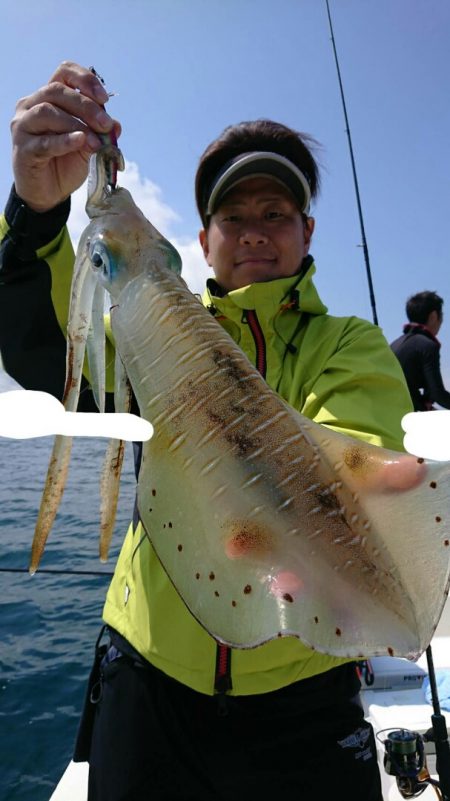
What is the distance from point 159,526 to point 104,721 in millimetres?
1334

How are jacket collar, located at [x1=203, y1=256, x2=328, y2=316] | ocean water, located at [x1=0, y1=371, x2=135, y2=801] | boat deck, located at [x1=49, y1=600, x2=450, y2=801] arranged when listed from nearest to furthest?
jacket collar, located at [x1=203, y1=256, x2=328, y2=316] → boat deck, located at [x1=49, y1=600, x2=450, y2=801] → ocean water, located at [x1=0, y1=371, x2=135, y2=801]

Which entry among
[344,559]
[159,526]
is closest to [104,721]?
[159,526]

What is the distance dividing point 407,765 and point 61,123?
3683 millimetres

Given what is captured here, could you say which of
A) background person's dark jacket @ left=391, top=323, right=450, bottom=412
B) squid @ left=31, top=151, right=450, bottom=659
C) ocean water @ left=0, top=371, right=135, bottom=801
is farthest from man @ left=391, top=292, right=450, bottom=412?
squid @ left=31, top=151, right=450, bottom=659

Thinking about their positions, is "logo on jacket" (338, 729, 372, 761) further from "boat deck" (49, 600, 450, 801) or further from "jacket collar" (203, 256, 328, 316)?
"boat deck" (49, 600, 450, 801)

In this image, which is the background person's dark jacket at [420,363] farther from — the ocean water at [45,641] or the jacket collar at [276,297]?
the jacket collar at [276,297]

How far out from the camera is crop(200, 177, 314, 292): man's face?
7.42 feet

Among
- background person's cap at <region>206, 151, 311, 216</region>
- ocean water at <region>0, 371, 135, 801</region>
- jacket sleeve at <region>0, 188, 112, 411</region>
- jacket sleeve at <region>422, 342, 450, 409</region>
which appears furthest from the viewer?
jacket sleeve at <region>422, 342, 450, 409</region>

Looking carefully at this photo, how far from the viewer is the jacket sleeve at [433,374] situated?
7240 millimetres

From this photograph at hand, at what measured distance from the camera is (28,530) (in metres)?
11.6

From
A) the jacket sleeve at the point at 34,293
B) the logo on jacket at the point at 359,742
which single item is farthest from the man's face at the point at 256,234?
the logo on jacket at the point at 359,742

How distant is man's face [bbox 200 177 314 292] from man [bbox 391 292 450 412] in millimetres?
5370

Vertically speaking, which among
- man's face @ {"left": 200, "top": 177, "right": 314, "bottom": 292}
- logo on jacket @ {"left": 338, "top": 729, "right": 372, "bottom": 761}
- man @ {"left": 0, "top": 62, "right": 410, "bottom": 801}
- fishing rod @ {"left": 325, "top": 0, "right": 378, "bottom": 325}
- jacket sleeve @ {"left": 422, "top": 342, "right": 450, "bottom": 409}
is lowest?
logo on jacket @ {"left": 338, "top": 729, "right": 372, "bottom": 761}

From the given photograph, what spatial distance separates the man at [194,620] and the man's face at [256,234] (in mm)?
96
